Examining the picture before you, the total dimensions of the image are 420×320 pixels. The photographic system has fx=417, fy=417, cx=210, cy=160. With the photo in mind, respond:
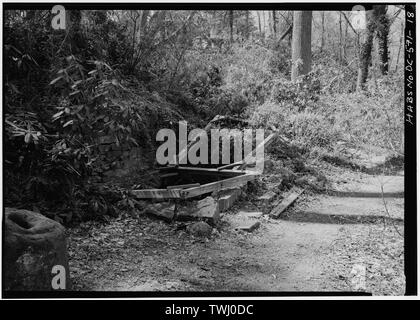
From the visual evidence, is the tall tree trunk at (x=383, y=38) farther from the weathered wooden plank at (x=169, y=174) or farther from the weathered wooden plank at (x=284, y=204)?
the weathered wooden plank at (x=169, y=174)

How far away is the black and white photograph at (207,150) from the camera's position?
11.5 feet

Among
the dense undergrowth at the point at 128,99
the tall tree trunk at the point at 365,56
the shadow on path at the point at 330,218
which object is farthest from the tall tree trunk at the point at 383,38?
the shadow on path at the point at 330,218

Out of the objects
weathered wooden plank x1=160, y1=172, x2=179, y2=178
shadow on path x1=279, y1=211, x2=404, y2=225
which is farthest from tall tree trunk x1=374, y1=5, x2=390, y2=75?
weathered wooden plank x1=160, y1=172, x2=179, y2=178

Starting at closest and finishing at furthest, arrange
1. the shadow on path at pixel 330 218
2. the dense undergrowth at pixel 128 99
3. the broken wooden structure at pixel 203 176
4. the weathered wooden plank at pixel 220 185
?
the dense undergrowth at pixel 128 99 < the shadow on path at pixel 330 218 < the weathered wooden plank at pixel 220 185 < the broken wooden structure at pixel 203 176

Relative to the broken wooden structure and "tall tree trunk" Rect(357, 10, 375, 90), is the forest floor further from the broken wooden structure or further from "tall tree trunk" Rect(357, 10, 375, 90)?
"tall tree trunk" Rect(357, 10, 375, 90)

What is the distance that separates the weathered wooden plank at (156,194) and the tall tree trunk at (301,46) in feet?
7.75

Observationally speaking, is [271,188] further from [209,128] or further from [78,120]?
[78,120]

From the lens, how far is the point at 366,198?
17.8 ft

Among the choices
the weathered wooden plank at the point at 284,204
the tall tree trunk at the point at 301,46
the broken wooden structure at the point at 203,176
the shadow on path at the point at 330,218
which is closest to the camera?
the shadow on path at the point at 330,218

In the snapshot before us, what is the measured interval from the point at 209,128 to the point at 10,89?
2.86 meters

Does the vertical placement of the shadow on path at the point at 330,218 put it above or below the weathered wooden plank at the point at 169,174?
below

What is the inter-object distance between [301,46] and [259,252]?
10.5 ft

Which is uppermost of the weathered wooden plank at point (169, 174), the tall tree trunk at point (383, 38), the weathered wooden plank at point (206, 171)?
the tall tree trunk at point (383, 38)

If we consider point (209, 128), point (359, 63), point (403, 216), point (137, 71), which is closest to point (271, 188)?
point (209, 128)
